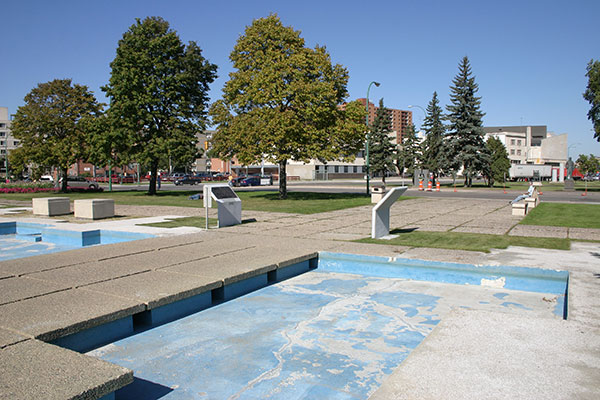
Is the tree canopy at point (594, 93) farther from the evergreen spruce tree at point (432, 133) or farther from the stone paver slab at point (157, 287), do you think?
the stone paver slab at point (157, 287)

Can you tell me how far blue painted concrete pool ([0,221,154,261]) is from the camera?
13492mm

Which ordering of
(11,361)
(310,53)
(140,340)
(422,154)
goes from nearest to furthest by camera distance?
(11,361) → (140,340) → (310,53) → (422,154)

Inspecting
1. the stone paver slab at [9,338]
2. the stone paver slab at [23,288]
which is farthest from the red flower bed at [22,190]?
the stone paver slab at [9,338]

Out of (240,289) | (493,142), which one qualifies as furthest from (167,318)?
(493,142)

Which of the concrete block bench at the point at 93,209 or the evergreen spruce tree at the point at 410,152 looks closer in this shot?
the concrete block bench at the point at 93,209

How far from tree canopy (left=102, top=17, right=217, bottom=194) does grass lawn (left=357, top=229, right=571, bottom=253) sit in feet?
75.7

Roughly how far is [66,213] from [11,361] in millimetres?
18321

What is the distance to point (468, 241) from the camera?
1253cm

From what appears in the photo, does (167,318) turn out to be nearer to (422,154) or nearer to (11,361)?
(11,361)

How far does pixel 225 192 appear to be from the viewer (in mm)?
15867

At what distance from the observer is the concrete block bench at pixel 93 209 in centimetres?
1888

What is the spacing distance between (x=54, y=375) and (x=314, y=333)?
3.35m

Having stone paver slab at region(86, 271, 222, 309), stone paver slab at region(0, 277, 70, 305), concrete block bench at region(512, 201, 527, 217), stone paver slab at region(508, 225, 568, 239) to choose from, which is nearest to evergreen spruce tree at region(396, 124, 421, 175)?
concrete block bench at region(512, 201, 527, 217)

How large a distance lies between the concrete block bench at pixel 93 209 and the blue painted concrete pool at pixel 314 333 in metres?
12.3
